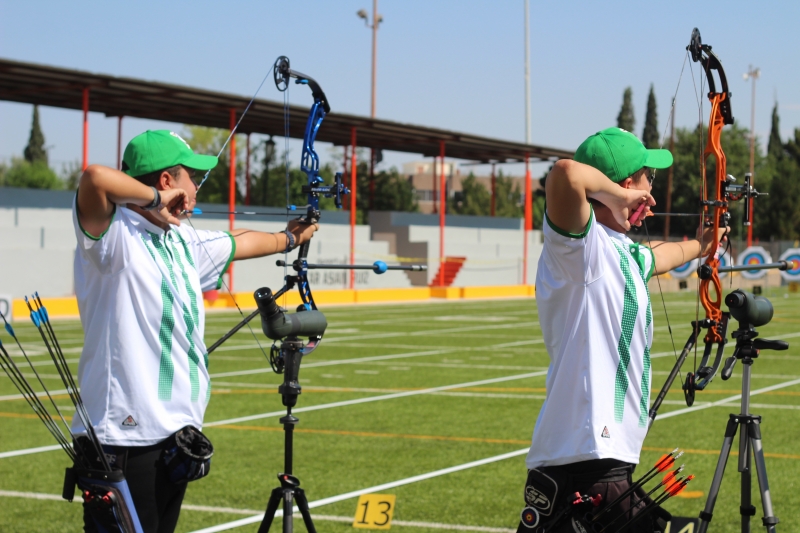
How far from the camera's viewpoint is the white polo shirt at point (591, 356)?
345 cm

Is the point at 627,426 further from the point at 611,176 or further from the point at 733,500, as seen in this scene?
the point at 733,500

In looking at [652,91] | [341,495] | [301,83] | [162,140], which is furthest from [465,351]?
[652,91]

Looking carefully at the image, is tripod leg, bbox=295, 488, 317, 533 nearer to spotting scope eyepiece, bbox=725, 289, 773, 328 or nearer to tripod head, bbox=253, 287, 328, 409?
tripod head, bbox=253, 287, 328, 409

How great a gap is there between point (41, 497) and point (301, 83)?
10.9 feet

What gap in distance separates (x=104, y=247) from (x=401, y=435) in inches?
241

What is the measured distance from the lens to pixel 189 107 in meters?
30.2

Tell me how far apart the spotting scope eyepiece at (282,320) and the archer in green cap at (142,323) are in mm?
513

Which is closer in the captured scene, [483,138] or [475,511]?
[475,511]

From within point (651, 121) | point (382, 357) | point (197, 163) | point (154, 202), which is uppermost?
point (651, 121)

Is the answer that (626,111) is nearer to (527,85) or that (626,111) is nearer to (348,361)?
(527,85)

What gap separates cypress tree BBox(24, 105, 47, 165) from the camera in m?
72.0

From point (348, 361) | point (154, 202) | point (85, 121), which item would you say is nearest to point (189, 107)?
point (85, 121)

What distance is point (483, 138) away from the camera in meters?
40.8

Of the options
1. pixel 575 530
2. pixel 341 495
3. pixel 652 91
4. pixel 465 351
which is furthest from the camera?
pixel 652 91
